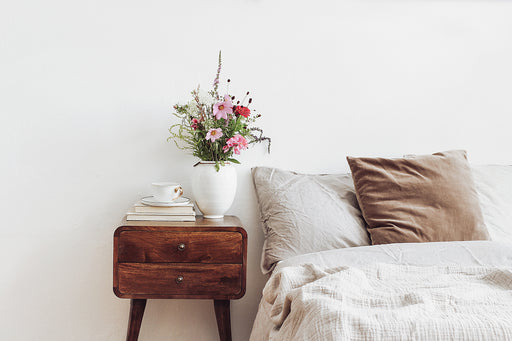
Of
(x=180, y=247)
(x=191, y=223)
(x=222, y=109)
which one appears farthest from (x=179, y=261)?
(x=222, y=109)

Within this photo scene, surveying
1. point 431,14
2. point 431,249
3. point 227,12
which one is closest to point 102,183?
point 227,12

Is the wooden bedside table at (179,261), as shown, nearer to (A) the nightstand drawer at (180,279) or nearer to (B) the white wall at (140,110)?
(A) the nightstand drawer at (180,279)

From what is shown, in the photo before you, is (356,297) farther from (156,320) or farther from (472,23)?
(472,23)

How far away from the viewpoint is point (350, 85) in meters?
2.31

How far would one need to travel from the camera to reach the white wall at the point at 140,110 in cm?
211

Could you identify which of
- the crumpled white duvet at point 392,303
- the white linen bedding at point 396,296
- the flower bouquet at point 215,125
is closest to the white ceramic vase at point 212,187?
the flower bouquet at point 215,125

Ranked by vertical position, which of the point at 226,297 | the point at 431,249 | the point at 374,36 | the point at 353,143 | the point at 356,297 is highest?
the point at 374,36

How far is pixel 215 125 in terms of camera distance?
197 cm

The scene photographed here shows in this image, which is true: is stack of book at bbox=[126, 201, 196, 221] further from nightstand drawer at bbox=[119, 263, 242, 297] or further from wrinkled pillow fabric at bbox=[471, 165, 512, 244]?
wrinkled pillow fabric at bbox=[471, 165, 512, 244]

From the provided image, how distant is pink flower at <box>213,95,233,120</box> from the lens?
1.95 meters

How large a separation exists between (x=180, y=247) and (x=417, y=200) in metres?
0.94

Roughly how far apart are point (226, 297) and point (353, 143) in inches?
37.7

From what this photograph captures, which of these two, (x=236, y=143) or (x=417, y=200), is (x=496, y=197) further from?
(x=236, y=143)

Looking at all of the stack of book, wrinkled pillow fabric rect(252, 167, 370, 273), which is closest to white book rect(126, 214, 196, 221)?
the stack of book
